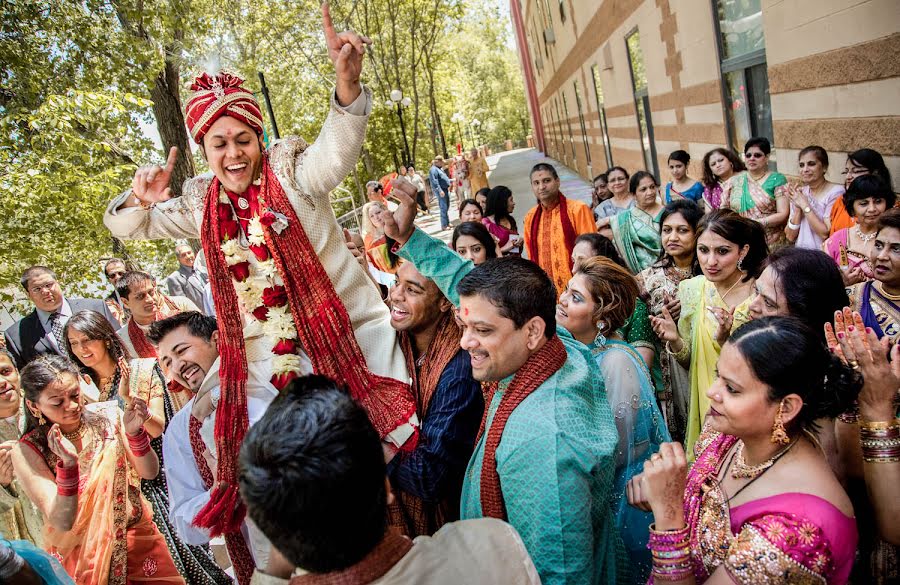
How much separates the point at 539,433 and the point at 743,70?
5.78m

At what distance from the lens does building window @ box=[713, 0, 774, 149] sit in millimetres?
5793

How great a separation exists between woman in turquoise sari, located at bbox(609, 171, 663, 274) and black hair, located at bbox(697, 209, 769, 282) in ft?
5.27

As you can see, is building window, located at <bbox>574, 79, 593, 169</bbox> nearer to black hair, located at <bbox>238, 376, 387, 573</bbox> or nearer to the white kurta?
the white kurta

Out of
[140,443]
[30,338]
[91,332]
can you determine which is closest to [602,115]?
[30,338]

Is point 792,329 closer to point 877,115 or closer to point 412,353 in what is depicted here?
point 412,353

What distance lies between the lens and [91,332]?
12.2ft

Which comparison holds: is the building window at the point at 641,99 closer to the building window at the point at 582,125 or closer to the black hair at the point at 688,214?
the black hair at the point at 688,214

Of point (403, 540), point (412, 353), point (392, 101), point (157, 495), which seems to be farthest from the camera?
point (392, 101)

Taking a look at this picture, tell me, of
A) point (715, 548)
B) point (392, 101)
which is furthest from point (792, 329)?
point (392, 101)

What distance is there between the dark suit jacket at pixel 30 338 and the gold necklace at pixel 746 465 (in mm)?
4846

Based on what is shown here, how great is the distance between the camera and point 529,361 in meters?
2.03

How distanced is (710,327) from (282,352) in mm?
2062

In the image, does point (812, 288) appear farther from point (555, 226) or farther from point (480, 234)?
point (555, 226)

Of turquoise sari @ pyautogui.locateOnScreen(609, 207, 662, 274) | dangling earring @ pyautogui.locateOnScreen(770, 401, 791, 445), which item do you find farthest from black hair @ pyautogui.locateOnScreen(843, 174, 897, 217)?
dangling earring @ pyautogui.locateOnScreen(770, 401, 791, 445)
